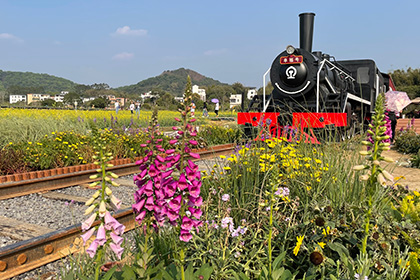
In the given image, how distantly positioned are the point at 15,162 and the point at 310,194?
5.53 meters

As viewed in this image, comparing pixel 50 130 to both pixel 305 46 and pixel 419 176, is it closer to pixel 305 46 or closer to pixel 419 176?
pixel 305 46

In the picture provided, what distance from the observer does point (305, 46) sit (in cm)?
1073

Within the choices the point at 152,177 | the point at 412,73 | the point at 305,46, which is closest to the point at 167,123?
the point at 305,46

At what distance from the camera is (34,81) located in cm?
18412

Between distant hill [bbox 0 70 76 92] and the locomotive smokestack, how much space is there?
596 ft

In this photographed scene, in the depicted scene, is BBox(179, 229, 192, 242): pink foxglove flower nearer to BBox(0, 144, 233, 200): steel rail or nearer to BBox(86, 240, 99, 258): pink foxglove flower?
BBox(86, 240, 99, 258): pink foxglove flower

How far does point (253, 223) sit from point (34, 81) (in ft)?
680

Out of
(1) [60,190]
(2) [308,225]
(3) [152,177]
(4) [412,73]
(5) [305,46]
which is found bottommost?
(1) [60,190]

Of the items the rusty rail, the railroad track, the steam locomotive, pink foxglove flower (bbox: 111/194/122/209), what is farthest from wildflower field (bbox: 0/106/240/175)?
pink foxglove flower (bbox: 111/194/122/209)

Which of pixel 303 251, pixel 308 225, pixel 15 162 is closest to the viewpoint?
pixel 303 251

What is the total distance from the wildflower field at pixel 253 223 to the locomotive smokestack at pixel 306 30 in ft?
24.0

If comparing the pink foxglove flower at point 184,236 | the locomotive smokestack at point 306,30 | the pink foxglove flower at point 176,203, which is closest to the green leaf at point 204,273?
the pink foxglove flower at point 184,236

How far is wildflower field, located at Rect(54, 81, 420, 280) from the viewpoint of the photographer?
5.08 feet

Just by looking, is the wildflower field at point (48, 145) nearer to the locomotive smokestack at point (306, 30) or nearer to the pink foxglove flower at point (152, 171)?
the pink foxglove flower at point (152, 171)
